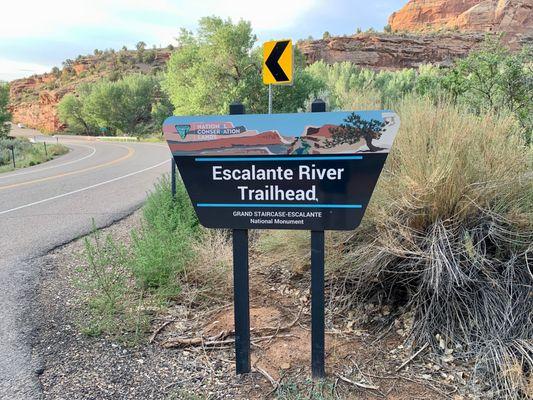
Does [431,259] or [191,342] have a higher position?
[431,259]

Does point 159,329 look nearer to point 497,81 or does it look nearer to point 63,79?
point 497,81

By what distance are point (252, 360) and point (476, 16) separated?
113 metres

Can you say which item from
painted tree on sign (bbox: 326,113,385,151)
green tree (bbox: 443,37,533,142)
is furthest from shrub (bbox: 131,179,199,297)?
green tree (bbox: 443,37,533,142)

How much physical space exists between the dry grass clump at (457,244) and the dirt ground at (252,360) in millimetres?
235

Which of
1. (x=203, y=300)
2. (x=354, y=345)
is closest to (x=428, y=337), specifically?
(x=354, y=345)

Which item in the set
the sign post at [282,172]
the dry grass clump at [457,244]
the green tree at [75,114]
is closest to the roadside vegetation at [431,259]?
the dry grass clump at [457,244]

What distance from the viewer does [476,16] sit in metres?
96.9

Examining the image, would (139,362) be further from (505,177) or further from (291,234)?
(505,177)

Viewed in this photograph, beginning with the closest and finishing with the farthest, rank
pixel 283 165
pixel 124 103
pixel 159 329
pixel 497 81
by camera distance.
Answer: pixel 283 165 < pixel 159 329 < pixel 497 81 < pixel 124 103

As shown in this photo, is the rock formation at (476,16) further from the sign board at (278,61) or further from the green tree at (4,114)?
the sign board at (278,61)

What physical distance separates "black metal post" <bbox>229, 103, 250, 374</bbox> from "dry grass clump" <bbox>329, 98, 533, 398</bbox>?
98cm

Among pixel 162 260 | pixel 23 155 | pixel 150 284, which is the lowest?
pixel 23 155

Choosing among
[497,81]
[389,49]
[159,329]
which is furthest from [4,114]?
[389,49]

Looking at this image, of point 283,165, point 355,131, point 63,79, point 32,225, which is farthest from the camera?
point 63,79
